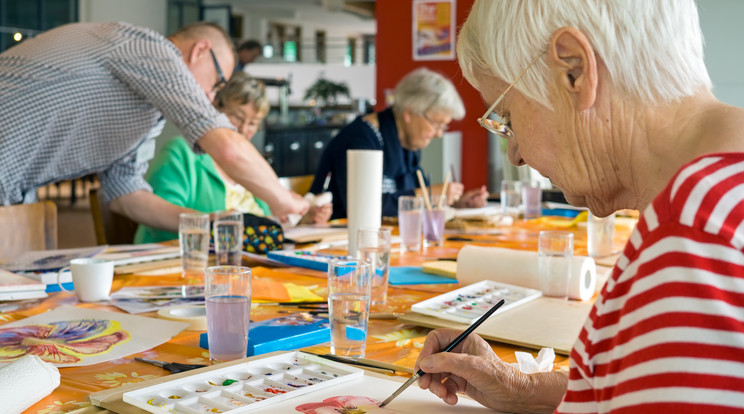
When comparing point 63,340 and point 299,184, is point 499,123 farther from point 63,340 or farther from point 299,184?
point 299,184

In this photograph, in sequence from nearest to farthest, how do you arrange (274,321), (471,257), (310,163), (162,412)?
(162,412), (274,321), (471,257), (310,163)

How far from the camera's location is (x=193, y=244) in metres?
1.91

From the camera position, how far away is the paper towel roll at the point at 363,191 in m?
2.01

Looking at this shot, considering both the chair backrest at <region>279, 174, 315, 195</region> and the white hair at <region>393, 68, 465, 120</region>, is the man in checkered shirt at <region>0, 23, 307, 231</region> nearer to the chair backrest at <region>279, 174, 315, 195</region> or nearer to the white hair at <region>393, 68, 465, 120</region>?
the chair backrest at <region>279, 174, 315, 195</region>

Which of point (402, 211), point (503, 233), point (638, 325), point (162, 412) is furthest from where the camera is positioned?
point (503, 233)

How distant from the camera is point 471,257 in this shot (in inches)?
69.0

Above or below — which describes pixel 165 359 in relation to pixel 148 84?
below

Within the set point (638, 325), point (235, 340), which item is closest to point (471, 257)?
point (235, 340)

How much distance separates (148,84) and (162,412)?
178 centimetres

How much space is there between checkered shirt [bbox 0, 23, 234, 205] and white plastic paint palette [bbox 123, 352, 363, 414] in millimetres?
1494

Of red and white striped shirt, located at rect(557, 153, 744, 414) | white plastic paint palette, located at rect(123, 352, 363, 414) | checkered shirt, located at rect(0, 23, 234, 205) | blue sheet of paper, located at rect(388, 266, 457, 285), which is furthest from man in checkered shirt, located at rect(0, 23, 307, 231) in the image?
red and white striped shirt, located at rect(557, 153, 744, 414)

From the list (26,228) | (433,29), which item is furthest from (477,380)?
(433,29)

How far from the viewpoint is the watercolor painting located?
1192 mm

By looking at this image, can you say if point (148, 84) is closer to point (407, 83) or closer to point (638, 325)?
point (407, 83)
